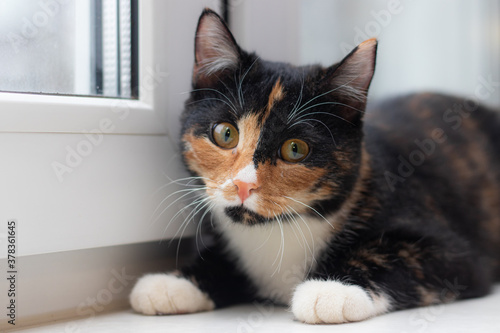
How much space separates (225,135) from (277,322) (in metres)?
0.38

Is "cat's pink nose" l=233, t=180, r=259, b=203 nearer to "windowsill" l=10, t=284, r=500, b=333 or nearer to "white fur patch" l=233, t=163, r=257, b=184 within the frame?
"white fur patch" l=233, t=163, r=257, b=184

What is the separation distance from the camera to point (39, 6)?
1.02 meters

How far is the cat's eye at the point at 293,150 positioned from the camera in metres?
1.02

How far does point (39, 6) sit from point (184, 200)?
1.69 ft

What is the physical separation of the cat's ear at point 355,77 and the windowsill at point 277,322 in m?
0.43

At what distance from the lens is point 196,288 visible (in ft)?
3.65

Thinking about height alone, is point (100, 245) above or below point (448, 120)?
below

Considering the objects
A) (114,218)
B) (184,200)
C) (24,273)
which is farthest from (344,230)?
(24,273)

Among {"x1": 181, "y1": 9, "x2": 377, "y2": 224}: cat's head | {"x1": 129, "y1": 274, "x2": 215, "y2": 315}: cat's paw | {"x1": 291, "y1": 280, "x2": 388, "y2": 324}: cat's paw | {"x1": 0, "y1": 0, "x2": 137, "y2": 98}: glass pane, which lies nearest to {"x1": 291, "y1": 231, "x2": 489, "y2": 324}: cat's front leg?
{"x1": 291, "y1": 280, "x2": 388, "y2": 324}: cat's paw

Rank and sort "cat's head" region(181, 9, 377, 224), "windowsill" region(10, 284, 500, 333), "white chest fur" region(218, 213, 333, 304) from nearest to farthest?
"windowsill" region(10, 284, 500, 333), "cat's head" region(181, 9, 377, 224), "white chest fur" region(218, 213, 333, 304)

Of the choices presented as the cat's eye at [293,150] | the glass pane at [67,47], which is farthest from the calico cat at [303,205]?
the glass pane at [67,47]

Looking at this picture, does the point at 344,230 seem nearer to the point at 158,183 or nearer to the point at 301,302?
the point at 301,302

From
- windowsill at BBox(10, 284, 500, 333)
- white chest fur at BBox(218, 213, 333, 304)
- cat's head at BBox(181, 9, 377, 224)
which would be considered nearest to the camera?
windowsill at BBox(10, 284, 500, 333)

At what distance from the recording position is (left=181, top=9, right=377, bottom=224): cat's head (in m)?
1.00
